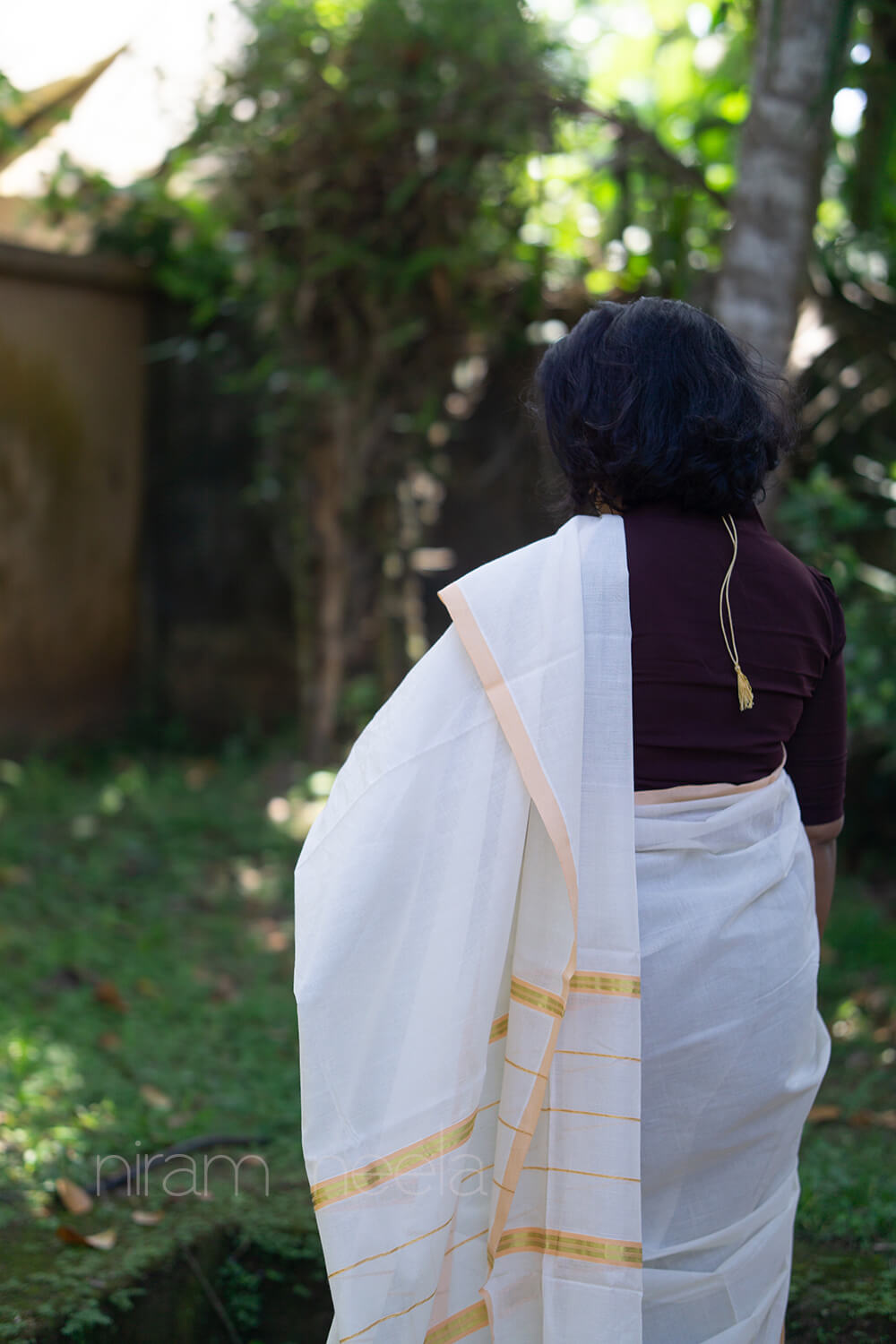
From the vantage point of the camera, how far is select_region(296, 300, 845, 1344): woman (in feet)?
5.25

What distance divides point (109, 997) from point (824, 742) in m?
2.41

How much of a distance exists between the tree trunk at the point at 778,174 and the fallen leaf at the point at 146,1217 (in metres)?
2.59

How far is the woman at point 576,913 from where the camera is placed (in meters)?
1.60

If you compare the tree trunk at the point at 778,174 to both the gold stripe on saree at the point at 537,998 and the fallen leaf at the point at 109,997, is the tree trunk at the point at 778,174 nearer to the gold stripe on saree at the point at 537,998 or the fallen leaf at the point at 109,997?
the gold stripe on saree at the point at 537,998

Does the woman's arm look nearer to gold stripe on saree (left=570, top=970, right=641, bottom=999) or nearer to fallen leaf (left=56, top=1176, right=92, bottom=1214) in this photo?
gold stripe on saree (left=570, top=970, right=641, bottom=999)

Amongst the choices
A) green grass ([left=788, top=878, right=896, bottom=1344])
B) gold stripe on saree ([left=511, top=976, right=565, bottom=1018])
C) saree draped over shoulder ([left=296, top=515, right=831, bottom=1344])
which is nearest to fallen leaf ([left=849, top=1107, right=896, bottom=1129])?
green grass ([left=788, top=878, right=896, bottom=1344])

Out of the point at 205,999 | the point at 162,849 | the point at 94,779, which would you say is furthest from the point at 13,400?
the point at 205,999

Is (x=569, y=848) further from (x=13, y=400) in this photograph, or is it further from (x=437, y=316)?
(x=13, y=400)

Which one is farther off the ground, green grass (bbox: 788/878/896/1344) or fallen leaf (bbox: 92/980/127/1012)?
fallen leaf (bbox: 92/980/127/1012)

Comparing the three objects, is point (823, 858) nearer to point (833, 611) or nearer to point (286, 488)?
point (833, 611)

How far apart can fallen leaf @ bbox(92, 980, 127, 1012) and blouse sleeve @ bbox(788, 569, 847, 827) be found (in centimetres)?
230

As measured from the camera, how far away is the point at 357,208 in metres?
5.04

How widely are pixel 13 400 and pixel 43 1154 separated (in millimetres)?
4002

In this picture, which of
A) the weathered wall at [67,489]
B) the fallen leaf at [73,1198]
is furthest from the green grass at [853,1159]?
the weathered wall at [67,489]
